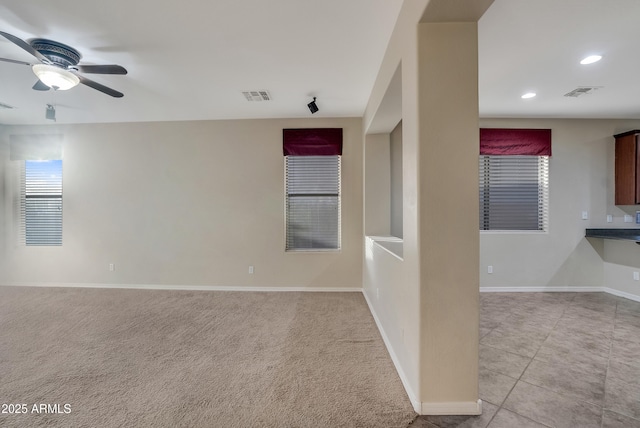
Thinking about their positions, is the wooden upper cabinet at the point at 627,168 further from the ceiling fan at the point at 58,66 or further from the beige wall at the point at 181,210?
the ceiling fan at the point at 58,66

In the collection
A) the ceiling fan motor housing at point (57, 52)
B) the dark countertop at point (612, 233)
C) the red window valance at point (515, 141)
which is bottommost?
the dark countertop at point (612, 233)

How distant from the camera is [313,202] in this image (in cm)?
409

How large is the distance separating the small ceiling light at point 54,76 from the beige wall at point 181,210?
1.87 m

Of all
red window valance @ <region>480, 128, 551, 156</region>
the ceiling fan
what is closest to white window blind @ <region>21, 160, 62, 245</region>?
the ceiling fan

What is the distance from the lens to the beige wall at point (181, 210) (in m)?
4.02

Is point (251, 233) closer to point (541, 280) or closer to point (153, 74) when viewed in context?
point (153, 74)

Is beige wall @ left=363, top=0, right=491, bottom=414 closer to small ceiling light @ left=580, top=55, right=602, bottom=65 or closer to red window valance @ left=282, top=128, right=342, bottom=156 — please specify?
small ceiling light @ left=580, top=55, right=602, bottom=65

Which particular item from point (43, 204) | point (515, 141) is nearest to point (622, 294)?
point (515, 141)

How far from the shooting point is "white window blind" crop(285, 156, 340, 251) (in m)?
4.07

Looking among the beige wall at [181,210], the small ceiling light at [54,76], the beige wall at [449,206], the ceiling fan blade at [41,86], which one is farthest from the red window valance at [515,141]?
the ceiling fan blade at [41,86]

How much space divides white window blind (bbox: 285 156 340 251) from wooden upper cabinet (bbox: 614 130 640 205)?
420cm

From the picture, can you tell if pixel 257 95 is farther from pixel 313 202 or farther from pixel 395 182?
pixel 395 182

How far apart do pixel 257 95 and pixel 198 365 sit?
118 inches

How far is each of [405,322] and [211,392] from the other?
1.47 m
